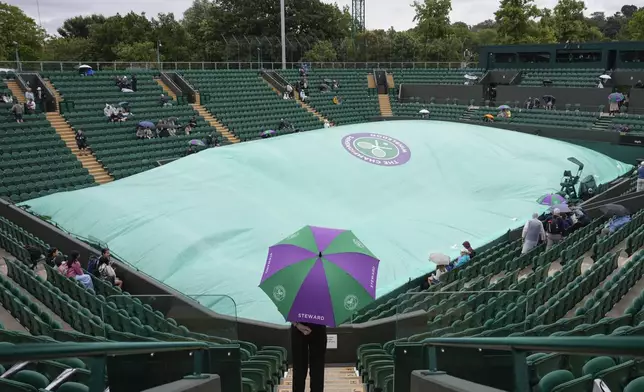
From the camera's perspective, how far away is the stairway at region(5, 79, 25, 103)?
77.8ft

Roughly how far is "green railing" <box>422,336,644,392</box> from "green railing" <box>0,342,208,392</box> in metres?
1.90

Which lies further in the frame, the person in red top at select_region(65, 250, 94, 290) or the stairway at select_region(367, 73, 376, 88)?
the stairway at select_region(367, 73, 376, 88)

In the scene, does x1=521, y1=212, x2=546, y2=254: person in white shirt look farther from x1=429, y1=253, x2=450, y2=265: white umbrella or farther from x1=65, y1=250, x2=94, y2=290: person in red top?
x1=65, y1=250, x2=94, y2=290: person in red top

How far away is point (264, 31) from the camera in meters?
58.6

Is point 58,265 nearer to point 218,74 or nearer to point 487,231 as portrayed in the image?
point 487,231

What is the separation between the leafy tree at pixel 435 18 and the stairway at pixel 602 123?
3396 cm

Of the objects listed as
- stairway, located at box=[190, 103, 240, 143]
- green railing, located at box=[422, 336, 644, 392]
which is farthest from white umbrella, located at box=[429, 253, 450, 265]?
stairway, located at box=[190, 103, 240, 143]

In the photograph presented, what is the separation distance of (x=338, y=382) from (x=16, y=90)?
76.5 ft

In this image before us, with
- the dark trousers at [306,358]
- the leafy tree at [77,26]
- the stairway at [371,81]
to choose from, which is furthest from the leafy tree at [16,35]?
the dark trousers at [306,358]

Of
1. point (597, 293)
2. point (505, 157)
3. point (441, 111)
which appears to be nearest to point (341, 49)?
point (441, 111)

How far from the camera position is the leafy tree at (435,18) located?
5916 cm

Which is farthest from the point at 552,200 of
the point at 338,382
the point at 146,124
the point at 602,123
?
the point at 146,124

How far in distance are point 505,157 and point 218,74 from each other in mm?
19559

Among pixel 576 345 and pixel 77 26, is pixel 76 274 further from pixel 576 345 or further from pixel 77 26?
pixel 77 26
